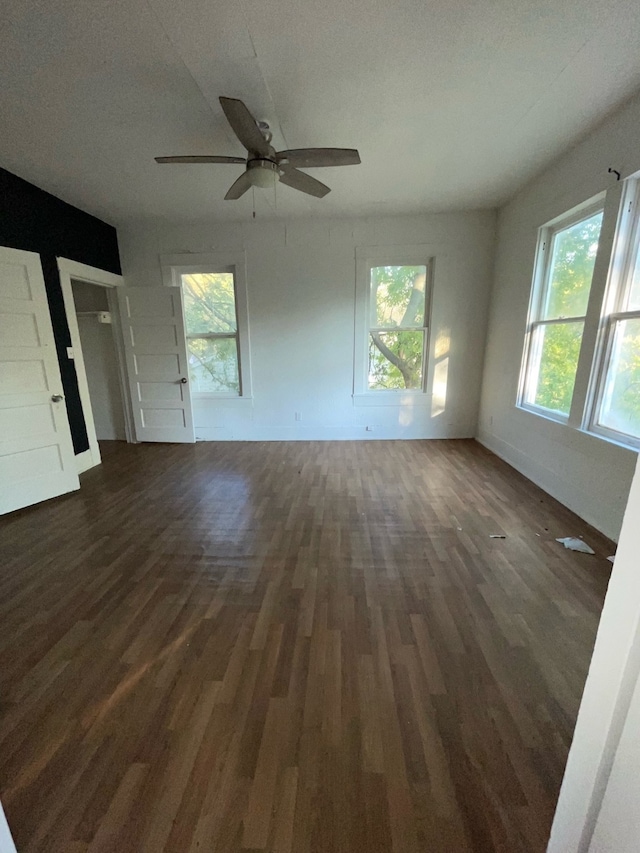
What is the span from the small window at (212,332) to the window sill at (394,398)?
5.94 ft

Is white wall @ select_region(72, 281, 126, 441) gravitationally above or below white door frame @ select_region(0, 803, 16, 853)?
above

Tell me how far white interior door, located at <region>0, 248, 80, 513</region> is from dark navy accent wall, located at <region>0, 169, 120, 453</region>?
51cm

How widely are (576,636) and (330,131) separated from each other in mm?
3571

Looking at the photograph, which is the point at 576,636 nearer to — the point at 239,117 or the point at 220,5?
the point at 239,117

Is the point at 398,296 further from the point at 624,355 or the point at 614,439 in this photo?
the point at 614,439

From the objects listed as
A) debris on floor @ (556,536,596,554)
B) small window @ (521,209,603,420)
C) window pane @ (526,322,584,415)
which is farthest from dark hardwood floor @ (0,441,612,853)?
small window @ (521,209,603,420)

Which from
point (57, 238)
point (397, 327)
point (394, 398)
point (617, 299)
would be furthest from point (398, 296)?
point (57, 238)

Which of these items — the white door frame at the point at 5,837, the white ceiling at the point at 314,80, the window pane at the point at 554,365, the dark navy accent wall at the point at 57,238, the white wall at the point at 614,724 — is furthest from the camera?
the dark navy accent wall at the point at 57,238

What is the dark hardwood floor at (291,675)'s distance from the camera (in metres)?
1.03

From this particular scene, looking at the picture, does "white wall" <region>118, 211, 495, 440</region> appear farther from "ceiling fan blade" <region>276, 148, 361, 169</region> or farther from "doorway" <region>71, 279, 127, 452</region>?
"ceiling fan blade" <region>276, 148, 361, 169</region>

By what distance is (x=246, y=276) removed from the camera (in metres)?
4.54

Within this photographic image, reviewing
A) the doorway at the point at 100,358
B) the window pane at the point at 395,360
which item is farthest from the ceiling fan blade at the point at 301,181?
the doorway at the point at 100,358

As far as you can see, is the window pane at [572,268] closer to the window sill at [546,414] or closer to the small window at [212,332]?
the window sill at [546,414]

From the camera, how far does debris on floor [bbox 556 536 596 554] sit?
2.29 metres
